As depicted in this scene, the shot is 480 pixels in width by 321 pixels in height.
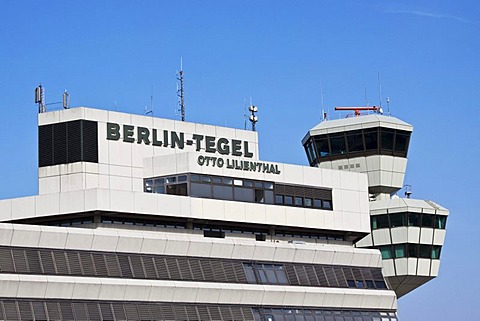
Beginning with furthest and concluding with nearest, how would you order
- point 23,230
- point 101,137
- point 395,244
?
point 395,244 → point 101,137 → point 23,230

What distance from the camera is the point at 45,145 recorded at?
239ft

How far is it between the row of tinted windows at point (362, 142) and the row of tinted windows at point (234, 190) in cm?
2218

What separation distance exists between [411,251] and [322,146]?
13.3 m

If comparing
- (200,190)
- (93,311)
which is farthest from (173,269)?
(200,190)

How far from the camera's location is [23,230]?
59.4 metres

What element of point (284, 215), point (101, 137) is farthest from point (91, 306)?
point (284, 215)

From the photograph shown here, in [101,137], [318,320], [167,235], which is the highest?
[101,137]

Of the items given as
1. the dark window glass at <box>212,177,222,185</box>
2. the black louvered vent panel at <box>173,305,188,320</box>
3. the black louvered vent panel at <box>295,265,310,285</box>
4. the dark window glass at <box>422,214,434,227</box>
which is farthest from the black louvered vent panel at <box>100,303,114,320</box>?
the dark window glass at <box>422,214,434,227</box>

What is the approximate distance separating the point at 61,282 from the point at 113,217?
30.5 ft

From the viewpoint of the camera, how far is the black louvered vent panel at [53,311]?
193ft

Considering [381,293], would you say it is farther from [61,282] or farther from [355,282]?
[61,282]

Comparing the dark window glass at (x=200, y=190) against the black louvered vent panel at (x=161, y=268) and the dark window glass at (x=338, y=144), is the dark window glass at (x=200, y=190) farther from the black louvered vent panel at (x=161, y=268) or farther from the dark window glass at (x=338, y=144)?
the dark window glass at (x=338, y=144)

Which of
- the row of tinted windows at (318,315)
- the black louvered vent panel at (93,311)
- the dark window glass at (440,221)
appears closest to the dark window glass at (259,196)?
the row of tinted windows at (318,315)

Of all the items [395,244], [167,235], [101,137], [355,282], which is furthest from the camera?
[395,244]
